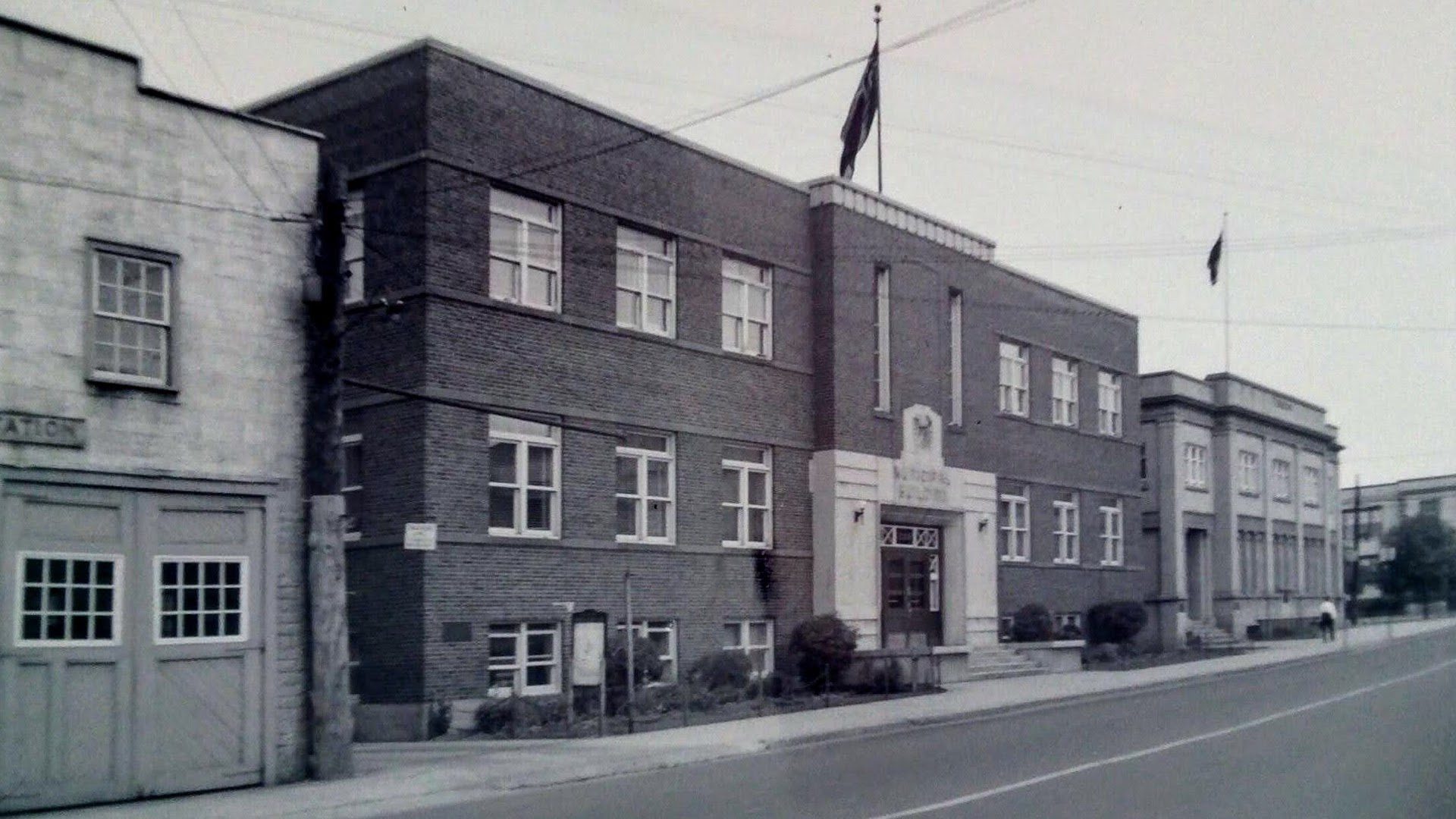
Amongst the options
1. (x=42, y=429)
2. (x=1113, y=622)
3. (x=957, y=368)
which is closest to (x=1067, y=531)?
(x=1113, y=622)

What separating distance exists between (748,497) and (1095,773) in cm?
1384

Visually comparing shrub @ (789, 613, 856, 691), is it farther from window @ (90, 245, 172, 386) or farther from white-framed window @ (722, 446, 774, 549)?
window @ (90, 245, 172, 386)

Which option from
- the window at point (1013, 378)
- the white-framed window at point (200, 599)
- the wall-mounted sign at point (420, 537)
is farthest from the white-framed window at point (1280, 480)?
the white-framed window at point (200, 599)

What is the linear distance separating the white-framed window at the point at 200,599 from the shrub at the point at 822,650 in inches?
528

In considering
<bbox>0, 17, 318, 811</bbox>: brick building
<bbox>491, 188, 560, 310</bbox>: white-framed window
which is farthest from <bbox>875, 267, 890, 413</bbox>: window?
<bbox>0, 17, 318, 811</bbox>: brick building

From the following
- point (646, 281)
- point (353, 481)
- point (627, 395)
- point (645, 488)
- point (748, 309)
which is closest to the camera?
point (353, 481)

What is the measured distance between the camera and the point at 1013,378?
38312 mm

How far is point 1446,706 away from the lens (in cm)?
2294

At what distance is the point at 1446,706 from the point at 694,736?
12.1 m

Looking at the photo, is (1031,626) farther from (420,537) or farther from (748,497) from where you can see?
(420,537)

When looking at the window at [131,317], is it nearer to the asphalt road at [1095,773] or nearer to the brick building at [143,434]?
the brick building at [143,434]

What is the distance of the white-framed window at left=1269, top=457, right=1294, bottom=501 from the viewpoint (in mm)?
60062

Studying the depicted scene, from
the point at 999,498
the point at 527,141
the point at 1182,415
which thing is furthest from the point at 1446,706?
the point at 1182,415

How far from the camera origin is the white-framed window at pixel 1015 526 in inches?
1470
